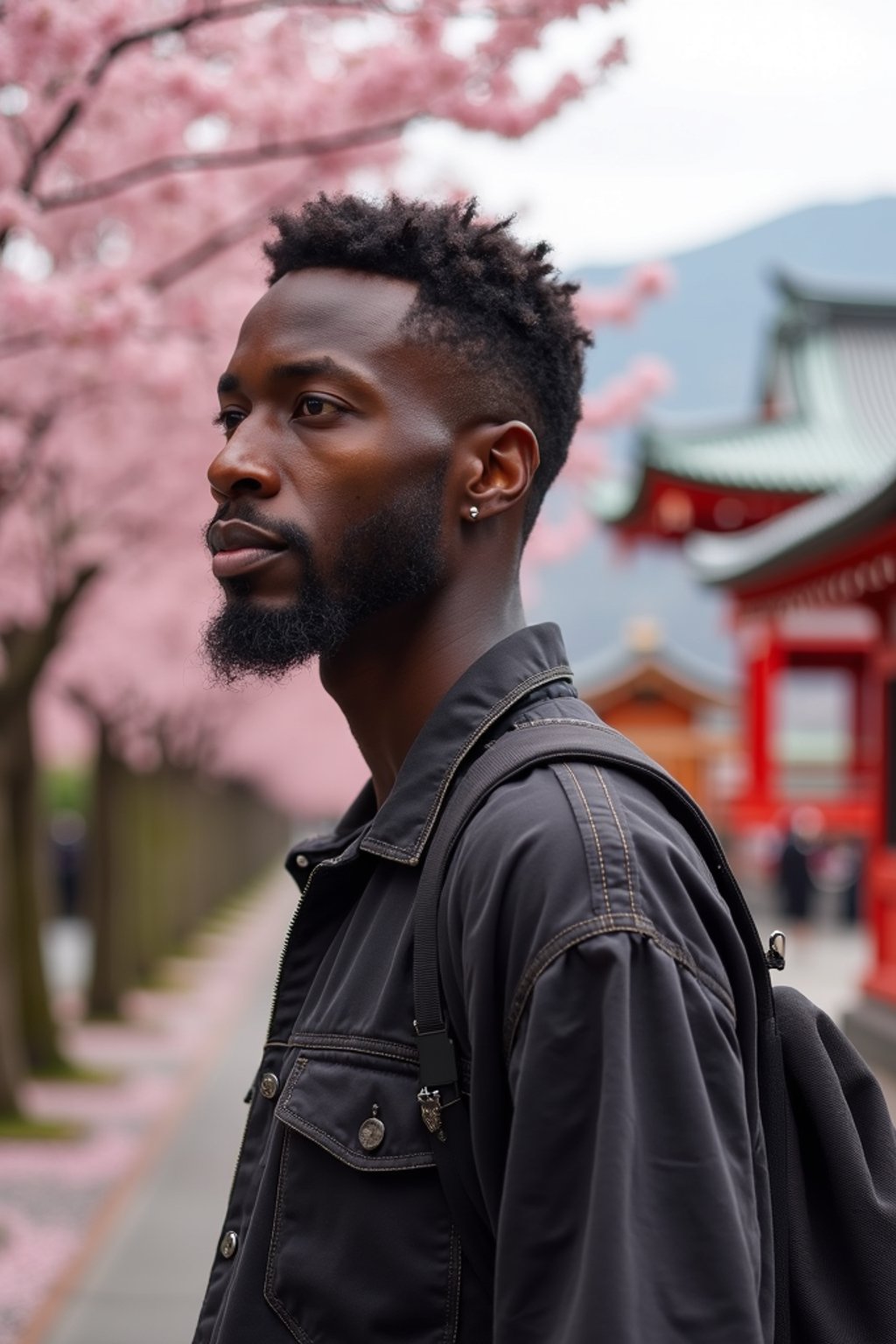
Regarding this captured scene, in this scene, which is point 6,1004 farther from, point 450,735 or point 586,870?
point 586,870

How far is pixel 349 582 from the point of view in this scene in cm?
173

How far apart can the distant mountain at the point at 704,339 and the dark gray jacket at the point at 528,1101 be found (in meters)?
0.90

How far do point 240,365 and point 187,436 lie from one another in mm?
8640

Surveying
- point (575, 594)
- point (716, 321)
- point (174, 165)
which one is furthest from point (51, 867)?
point (575, 594)

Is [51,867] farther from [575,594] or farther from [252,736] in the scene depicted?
[575,594]

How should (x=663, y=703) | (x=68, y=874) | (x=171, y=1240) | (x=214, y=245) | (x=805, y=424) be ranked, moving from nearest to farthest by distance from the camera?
1. (x=214, y=245)
2. (x=171, y=1240)
3. (x=805, y=424)
4. (x=68, y=874)
5. (x=663, y=703)

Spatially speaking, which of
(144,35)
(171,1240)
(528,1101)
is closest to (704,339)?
(171,1240)

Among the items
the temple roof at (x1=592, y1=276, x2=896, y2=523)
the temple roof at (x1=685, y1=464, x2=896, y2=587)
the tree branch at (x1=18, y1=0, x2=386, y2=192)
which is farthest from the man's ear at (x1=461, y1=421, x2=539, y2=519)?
the temple roof at (x1=592, y1=276, x2=896, y2=523)

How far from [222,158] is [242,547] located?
183 inches

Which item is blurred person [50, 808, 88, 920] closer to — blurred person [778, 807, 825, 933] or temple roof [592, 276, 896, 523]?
temple roof [592, 276, 896, 523]

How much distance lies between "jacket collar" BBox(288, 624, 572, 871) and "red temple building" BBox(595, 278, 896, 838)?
14.7 meters

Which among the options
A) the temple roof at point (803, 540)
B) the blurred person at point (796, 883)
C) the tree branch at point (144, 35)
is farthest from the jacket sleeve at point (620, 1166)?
the blurred person at point (796, 883)

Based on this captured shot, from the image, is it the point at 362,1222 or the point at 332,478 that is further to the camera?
the point at 332,478

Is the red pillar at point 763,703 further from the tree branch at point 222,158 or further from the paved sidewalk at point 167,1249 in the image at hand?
the tree branch at point 222,158
